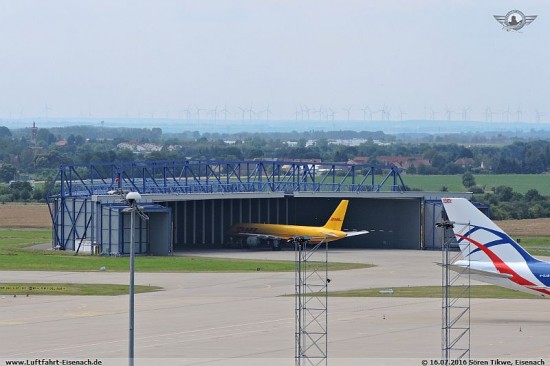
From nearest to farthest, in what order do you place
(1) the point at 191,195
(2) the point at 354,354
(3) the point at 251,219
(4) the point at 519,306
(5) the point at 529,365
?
(5) the point at 529,365 < (2) the point at 354,354 < (4) the point at 519,306 < (1) the point at 191,195 < (3) the point at 251,219

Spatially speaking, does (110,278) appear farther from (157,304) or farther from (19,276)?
(157,304)

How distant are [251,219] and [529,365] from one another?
308 feet

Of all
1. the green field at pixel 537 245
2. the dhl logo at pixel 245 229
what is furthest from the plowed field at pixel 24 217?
the green field at pixel 537 245

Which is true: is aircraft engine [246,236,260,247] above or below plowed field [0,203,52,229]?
above

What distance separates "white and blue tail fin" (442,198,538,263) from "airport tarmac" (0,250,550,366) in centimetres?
365

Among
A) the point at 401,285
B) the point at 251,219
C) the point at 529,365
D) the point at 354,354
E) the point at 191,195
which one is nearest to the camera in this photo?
the point at 529,365

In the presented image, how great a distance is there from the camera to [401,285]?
9031 centimetres

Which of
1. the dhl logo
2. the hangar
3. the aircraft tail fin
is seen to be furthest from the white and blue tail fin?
the dhl logo

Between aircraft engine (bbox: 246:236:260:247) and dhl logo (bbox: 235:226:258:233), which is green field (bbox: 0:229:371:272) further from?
dhl logo (bbox: 235:226:258:233)

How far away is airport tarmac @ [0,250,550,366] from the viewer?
54.8 metres

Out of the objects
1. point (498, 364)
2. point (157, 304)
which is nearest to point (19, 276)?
point (157, 304)

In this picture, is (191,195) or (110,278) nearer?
(110,278)

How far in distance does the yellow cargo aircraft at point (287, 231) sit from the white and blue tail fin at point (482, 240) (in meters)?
57.1

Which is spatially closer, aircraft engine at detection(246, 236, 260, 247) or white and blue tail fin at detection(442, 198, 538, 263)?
white and blue tail fin at detection(442, 198, 538, 263)
